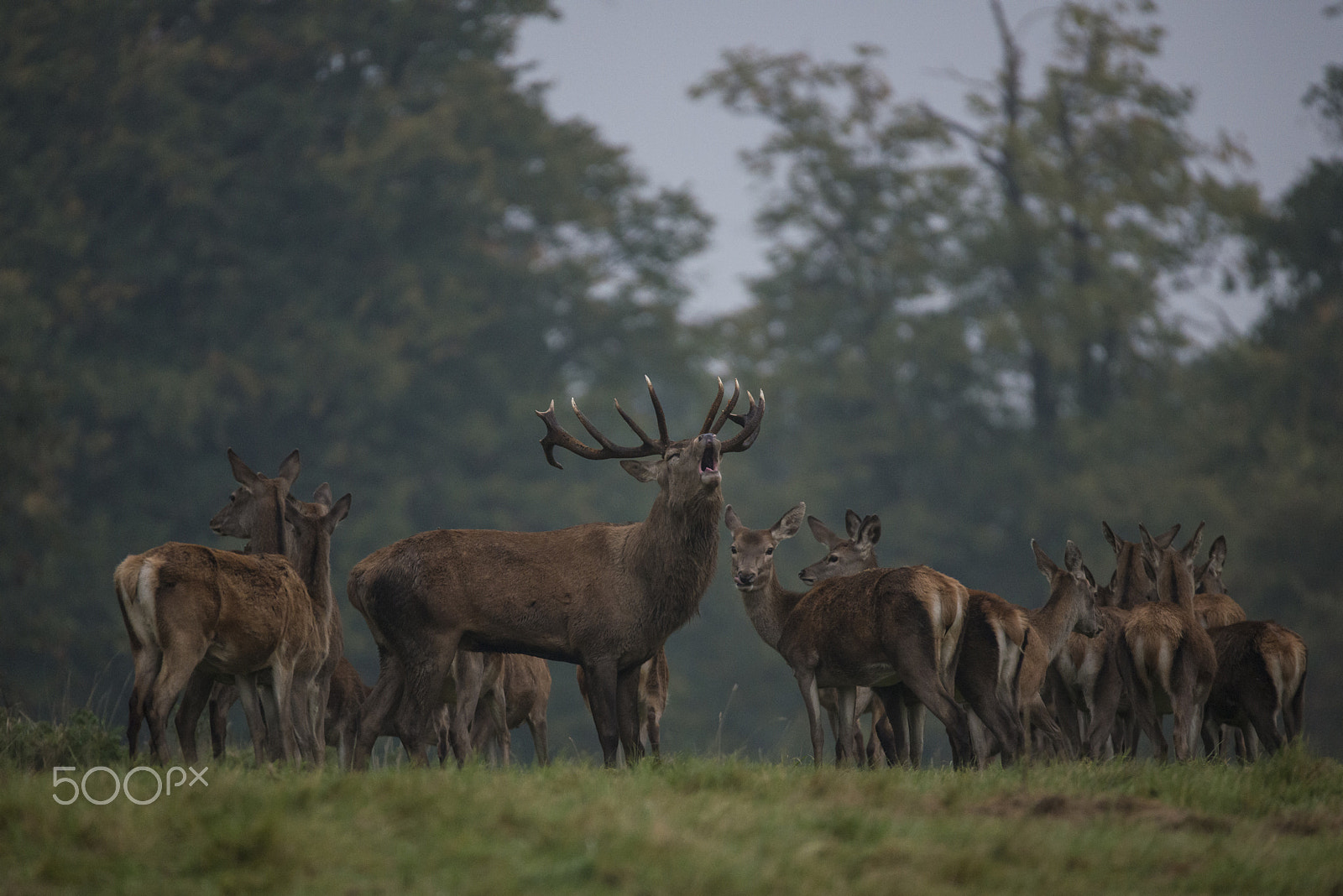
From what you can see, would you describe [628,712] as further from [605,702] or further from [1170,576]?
[1170,576]

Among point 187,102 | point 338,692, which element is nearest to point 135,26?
point 187,102

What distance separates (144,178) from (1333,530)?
2255 centimetres

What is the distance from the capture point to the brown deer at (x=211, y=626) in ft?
24.6

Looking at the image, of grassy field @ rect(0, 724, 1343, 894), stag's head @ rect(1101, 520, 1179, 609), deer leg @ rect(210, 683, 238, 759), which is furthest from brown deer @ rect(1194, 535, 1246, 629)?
deer leg @ rect(210, 683, 238, 759)

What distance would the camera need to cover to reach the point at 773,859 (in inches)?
204

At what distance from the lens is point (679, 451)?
9.09 metres

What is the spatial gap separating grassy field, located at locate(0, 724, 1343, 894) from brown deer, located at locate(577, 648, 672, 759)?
143 inches

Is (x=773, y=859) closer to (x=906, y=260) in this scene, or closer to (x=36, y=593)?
(x=36, y=593)

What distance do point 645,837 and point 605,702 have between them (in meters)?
3.36

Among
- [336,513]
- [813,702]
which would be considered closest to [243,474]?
[336,513]

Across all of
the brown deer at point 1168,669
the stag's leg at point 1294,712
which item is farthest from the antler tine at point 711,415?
the stag's leg at point 1294,712

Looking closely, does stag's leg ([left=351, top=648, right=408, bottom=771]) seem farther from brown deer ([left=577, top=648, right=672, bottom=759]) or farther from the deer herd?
brown deer ([left=577, top=648, right=672, bottom=759])

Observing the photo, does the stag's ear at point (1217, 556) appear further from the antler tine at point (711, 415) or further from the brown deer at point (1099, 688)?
the antler tine at point (711, 415)

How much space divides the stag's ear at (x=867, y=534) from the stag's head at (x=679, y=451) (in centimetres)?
183
